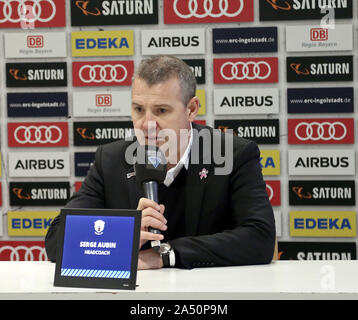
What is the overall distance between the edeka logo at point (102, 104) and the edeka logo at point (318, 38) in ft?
3.71

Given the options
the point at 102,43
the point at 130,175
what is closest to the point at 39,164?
the point at 102,43

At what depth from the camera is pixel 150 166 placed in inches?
64.9

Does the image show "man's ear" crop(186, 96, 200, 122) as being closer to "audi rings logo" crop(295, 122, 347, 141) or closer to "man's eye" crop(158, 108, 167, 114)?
"man's eye" crop(158, 108, 167, 114)

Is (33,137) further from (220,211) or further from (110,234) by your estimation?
(110,234)

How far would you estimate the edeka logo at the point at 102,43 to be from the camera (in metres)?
3.50

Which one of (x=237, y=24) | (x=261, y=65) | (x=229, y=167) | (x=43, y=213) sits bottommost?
(x=43, y=213)

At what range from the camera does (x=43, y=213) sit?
3.60 m

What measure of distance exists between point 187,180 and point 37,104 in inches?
74.9

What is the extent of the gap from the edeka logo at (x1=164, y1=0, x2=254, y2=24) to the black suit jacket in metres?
1.47

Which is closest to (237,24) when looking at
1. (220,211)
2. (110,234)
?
(220,211)

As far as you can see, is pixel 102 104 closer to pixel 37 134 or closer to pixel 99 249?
pixel 37 134

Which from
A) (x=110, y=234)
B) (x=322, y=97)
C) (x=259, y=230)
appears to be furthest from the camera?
(x=322, y=97)

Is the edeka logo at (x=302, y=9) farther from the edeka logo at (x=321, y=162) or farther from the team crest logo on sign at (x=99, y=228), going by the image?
the team crest logo on sign at (x=99, y=228)
